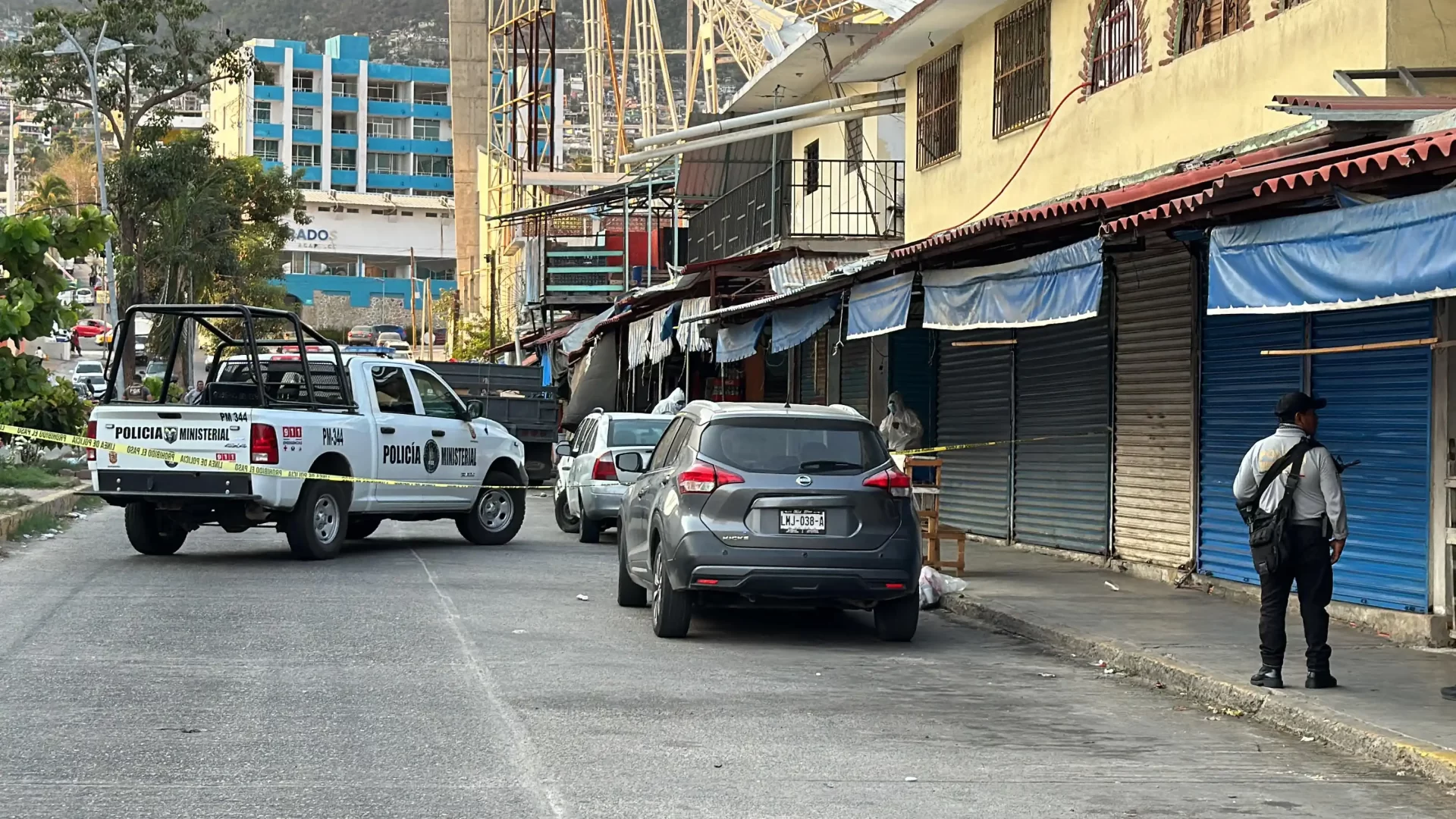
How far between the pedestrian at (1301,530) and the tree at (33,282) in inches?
663

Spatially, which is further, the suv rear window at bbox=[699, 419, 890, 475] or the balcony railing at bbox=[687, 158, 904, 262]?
the balcony railing at bbox=[687, 158, 904, 262]

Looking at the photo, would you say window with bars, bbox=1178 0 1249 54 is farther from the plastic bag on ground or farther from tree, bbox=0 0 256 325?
tree, bbox=0 0 256 325

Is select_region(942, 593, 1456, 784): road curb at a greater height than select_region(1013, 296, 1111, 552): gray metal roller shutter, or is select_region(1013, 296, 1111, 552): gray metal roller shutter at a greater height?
select_region(1013, 296, 1111, 552): gray metal roller shutter

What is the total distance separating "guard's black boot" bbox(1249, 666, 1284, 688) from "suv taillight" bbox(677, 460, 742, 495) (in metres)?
3.71

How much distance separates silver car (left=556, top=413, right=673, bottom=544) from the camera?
842 inches

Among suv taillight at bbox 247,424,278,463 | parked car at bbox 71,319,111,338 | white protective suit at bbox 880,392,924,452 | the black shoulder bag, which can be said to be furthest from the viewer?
parked car at bbox 71,319,111,338

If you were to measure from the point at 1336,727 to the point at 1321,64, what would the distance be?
21.6ft

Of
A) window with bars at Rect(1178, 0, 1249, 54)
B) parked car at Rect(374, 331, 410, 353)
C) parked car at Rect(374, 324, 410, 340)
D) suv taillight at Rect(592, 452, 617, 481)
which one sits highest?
parked car at Rect(374, 324, 410, 340)

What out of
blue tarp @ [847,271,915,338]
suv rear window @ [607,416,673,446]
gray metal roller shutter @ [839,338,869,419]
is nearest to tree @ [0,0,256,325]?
gray metal roller shutter @ [839,338,869,419]

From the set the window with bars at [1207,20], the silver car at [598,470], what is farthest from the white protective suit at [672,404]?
the window with bars at [1207,20]

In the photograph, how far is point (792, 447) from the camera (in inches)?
476

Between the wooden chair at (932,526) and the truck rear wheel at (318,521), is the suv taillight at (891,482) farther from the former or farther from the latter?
the truck rear wheel at (318,521)

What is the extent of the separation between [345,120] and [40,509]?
145414 mm

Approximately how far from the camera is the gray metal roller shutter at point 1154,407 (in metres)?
15.7
